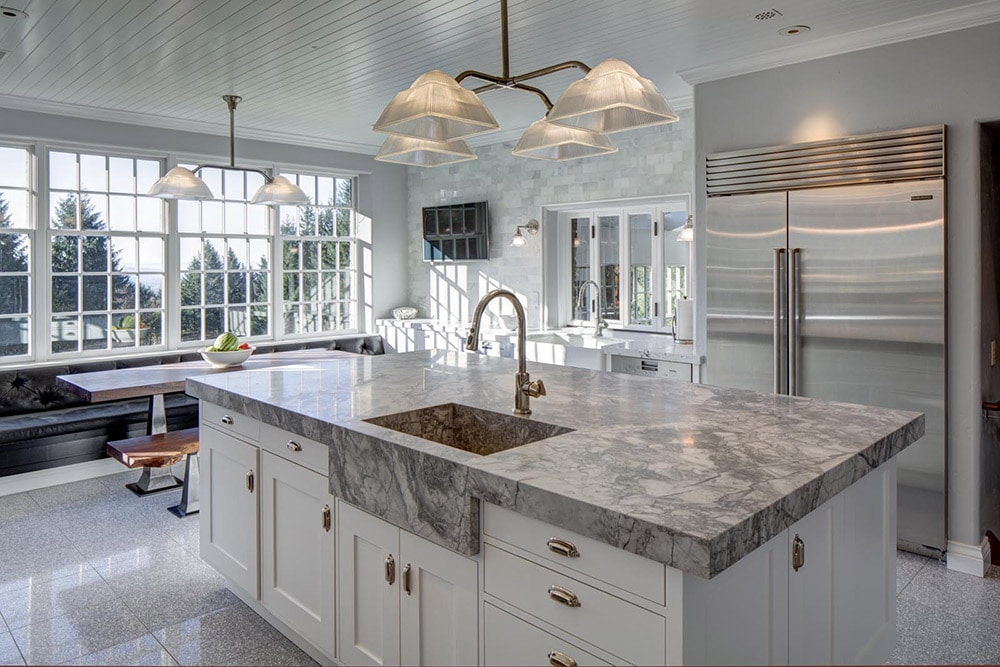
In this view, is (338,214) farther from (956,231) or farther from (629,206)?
(956,231)

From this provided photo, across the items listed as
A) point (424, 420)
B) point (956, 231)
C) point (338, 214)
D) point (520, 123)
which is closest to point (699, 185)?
point (956, 231)

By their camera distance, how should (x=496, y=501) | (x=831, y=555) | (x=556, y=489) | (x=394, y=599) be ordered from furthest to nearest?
1. (x=394, y=599)
2. (x=831, y=555)
3. (x=496, y=501)
4. (x=556, y=489)

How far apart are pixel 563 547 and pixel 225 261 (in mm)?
5720

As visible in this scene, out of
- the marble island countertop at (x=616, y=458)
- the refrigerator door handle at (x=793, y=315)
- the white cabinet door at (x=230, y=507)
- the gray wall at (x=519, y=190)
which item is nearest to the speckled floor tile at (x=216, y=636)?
the white cabinet door at (x=230, y=507)

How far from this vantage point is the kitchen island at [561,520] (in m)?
1.45

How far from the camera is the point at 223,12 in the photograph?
3402mm

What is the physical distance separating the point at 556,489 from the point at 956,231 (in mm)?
2891

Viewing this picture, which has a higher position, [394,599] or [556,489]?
[556,489]

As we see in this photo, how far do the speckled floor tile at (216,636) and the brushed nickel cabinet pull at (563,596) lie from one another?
1669mm

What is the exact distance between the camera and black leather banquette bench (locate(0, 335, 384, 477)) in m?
4.67

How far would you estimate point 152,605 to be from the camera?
3.06 meters

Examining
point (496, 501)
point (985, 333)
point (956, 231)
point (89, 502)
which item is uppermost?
point (956, 231)

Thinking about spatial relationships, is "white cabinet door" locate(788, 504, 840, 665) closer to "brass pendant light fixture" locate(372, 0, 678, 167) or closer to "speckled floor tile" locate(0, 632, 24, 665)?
"brass pendant light fixture" locate(372, 0, 678, 167)

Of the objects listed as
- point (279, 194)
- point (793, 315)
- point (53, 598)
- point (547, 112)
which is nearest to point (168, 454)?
point (53, 598)
